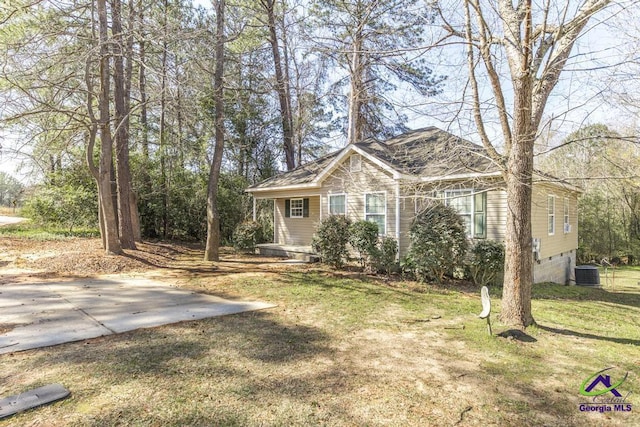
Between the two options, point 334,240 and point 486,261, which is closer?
point 486,261

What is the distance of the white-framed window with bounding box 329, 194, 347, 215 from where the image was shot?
1285 cm

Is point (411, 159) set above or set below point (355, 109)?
below

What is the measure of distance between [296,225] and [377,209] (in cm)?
488

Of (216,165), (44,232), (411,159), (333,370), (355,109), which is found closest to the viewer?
(333,370)

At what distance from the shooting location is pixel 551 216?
12.1 metres

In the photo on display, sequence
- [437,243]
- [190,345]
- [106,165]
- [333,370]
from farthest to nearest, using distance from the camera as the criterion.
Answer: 1. [106,165]
2. [437,243]
3. [190,345]
4. [333,370]

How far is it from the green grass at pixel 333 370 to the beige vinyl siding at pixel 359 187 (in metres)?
5.39

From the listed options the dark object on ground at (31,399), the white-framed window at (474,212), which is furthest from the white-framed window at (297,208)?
the dark object on ground at (31,399)

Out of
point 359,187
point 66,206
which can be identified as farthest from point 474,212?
point 66,206

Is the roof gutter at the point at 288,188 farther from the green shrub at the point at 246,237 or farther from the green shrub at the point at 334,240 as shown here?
the green shrub at the point at 334,240

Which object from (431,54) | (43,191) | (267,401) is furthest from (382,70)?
(267,401)

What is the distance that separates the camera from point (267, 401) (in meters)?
3.14

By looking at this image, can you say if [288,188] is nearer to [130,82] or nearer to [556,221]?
[130,82]

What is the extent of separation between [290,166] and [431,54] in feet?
46.6
